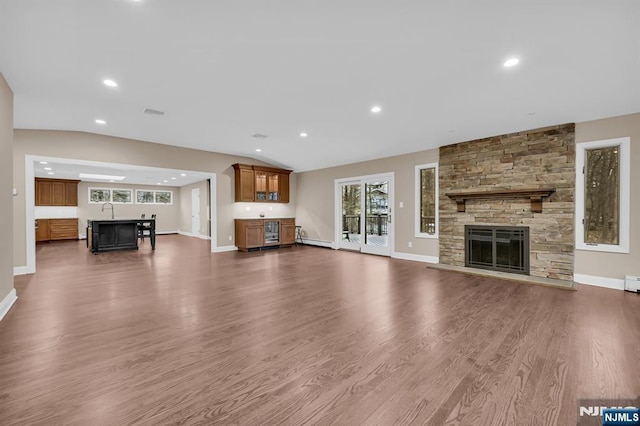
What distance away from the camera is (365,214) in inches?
296

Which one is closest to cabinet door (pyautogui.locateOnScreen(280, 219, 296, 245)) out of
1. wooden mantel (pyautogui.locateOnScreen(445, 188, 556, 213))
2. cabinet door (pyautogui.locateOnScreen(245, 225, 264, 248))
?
cabinet door (pyautogui.locateOnScreen(245, 225, 264, 248))

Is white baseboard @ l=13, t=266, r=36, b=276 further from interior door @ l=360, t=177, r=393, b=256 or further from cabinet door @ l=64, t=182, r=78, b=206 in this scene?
cabinet door @ l=64, t=182, r=78, b=206

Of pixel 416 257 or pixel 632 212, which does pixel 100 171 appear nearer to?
pixel 416 257

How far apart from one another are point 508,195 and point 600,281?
5.68ft

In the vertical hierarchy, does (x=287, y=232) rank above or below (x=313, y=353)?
above

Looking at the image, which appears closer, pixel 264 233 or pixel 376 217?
pixel 376 217

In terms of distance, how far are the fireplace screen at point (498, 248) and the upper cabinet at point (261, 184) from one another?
538 cm

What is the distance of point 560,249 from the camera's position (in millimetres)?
4418

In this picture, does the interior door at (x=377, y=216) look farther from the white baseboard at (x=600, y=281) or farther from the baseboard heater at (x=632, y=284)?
the baseboard heater at (x=632, y=284)

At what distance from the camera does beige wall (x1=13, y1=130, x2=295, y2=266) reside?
16.1 ft

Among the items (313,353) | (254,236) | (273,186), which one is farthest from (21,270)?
(313,353)

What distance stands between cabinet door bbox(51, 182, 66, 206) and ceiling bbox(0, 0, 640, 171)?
22.1 feet

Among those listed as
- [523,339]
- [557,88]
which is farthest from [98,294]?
[557,88]

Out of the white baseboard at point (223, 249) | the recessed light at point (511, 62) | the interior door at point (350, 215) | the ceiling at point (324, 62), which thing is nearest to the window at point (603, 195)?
the ceiling at point (324, 62)
